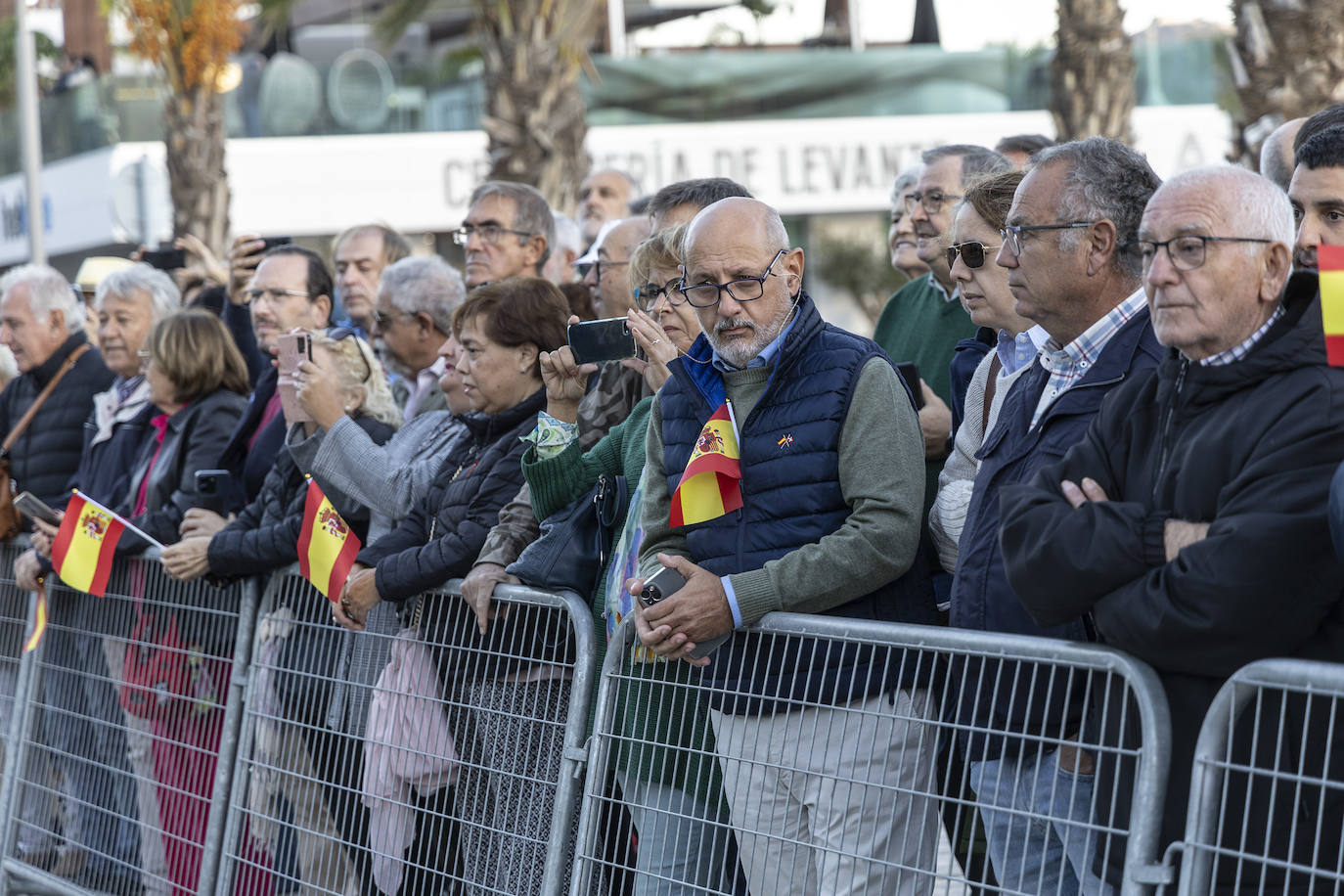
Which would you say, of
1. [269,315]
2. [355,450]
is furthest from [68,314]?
[355,450]

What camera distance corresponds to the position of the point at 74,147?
21266mm

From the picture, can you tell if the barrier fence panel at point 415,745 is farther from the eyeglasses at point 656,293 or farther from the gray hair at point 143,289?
the gray hair at point 143,289

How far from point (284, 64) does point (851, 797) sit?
1881 cm

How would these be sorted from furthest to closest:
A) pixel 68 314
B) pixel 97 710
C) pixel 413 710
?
pixel 68 314, pixel 97 710, pixel 413 710

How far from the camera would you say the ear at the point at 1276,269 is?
9.18 ft

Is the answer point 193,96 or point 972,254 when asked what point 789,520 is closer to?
point 972,254

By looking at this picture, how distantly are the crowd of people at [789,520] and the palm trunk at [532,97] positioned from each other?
7.87 metres

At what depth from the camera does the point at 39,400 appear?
293 inches

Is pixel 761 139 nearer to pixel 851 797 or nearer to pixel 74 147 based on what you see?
pixel 74 147

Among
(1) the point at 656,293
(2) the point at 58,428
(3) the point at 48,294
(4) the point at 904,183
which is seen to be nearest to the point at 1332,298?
(1) the point at 656,293

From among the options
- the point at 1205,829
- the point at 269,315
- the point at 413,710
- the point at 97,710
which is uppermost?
the point at 269,315

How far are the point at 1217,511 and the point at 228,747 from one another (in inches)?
131

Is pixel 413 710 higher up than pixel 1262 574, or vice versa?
pixel 1262 574

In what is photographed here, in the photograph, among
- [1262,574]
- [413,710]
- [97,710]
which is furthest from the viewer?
[97,710]
